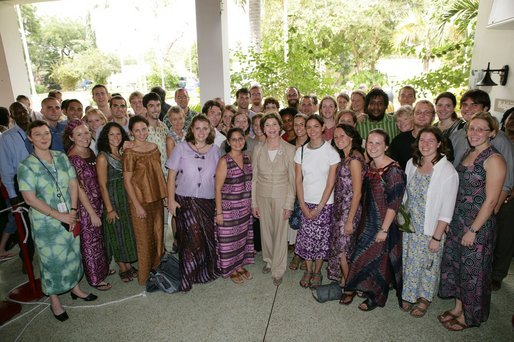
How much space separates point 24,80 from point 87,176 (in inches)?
260

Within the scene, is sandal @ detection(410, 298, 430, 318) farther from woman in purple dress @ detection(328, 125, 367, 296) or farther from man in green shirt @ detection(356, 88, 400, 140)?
man in green shirt @ detection(356, 88, 400, 140)

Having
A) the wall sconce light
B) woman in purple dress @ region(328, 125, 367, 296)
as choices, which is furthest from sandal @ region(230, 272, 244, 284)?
the wall sconce light

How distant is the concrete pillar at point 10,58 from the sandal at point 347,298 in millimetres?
8557

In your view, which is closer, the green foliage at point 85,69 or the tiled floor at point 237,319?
the tiled floor at point 237,319

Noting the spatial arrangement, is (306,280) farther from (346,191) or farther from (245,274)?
(346,191)

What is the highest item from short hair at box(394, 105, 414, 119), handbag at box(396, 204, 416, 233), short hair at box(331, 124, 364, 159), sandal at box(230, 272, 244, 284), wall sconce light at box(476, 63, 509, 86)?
wall sconce light at box(476, 63, 509, 86)

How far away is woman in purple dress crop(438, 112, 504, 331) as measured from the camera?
250cm

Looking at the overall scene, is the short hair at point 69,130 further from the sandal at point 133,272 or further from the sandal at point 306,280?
the sandal at point 306,280

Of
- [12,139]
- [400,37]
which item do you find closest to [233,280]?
[12,139]

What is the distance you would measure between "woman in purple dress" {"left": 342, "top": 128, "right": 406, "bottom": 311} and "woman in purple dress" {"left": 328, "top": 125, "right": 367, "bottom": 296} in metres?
0.09

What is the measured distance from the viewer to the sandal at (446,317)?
2887 millimetres

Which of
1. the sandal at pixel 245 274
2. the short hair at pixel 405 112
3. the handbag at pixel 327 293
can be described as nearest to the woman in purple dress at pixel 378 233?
the handbag at pixel 327 293

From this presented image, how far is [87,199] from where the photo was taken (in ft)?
10.4

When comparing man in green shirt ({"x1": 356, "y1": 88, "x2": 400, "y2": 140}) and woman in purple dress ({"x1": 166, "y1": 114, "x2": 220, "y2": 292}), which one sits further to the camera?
man in green shirt ({"x1": 356, "y1": 88, "x2": 400, "y2": 140})
